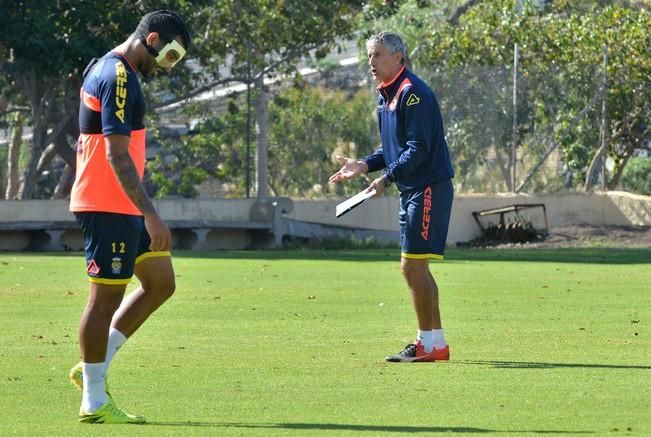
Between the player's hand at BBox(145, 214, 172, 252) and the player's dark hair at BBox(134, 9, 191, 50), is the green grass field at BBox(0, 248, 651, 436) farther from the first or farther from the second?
the player's dark hair at BBox(134, 9, 191, 50)

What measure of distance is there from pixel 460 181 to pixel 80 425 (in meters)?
23.2

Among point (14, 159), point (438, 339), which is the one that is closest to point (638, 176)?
point (14, 159)

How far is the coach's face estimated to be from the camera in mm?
11125

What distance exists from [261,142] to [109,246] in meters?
21.6

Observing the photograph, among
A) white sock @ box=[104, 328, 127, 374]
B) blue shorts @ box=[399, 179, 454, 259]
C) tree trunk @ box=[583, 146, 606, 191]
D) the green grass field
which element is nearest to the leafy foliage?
tree trunk @ box=[583, 146, 606, 191]

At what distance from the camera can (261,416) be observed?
8141 mm

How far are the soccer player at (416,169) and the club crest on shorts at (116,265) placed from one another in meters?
3.14

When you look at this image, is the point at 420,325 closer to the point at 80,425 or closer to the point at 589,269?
the point at 80,425

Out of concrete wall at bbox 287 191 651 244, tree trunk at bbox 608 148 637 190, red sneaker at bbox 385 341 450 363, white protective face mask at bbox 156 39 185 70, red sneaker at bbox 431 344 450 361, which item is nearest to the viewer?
white protective face mask at bbox 156 39 185 70

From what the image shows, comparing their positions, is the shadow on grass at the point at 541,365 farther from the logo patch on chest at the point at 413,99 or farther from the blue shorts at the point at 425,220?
the logo patch on chest at the point at 413,99

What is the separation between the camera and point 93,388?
811 cm

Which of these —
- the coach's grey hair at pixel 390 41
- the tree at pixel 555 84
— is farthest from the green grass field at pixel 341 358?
the tree at pixel 555 84

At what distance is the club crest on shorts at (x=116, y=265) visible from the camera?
822 cm

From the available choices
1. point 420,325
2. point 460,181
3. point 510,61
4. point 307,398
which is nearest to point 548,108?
point 460,181
